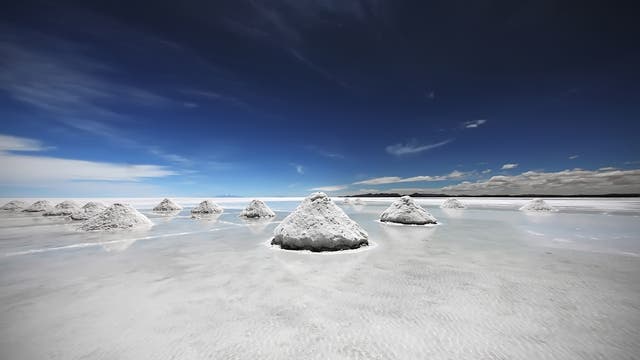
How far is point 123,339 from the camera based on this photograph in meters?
2.80

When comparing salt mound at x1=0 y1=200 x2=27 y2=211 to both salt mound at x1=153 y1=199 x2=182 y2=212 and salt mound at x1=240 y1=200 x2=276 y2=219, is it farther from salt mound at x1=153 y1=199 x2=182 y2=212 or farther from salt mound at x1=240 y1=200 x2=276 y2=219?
salt mound at x1=240 y1=200 x2=276 y2=219

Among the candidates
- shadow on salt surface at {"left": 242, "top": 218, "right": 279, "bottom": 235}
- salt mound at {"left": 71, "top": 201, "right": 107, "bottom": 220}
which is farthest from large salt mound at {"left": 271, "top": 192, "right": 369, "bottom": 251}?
salt mound at {"left": 71, "top": 201, "right": 107, "bottom": 220}

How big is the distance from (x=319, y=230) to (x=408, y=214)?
7.85m

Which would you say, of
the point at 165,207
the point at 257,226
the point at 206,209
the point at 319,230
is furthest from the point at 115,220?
the point at 165,207

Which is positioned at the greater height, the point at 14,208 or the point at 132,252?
the point at 14,208

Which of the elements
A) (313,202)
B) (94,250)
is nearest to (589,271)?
(313,202)

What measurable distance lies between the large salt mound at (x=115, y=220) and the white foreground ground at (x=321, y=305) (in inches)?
200

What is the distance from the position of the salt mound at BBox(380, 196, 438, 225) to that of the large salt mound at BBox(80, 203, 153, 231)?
37.8ft

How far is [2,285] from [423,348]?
20.2ft

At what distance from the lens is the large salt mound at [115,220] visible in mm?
12109

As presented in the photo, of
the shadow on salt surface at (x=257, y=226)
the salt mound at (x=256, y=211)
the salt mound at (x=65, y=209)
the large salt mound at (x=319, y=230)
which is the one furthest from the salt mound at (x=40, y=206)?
the large salt mound at (x=319, y=230)

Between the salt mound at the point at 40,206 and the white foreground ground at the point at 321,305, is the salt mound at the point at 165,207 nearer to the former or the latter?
the salt mound at the point at 40,206

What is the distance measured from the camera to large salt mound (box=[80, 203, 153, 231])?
39.7 feet

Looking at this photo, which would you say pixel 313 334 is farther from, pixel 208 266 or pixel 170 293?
pixel 208 266
